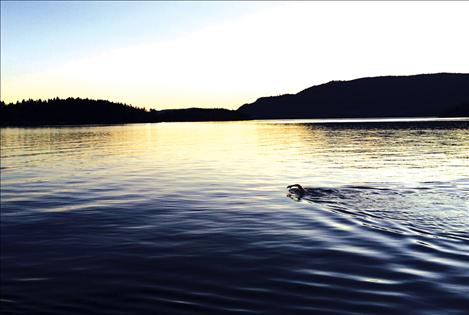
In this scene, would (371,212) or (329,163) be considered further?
(329,163)

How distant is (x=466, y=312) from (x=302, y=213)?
11.9 m

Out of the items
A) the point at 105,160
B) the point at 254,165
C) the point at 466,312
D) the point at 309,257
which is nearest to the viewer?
the point at 466,312

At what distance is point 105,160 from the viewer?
5262cm

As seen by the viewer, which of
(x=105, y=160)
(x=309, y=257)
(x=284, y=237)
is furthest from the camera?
(x=105, y=160)

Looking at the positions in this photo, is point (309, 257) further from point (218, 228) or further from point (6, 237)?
point (6, 237)

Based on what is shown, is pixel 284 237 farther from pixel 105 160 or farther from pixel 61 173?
pixel 105 160

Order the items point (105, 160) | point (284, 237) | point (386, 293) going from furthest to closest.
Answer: point (105, 160) → point (284, 237) → point (386, 293)

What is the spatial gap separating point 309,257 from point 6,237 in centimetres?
1265

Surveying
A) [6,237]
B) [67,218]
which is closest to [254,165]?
[67,218]

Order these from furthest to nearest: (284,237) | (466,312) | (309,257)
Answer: (284,237) → (309,257) → (466,312)

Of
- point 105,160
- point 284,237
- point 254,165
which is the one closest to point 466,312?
point 284,237

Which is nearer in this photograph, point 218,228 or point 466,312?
point 466,312

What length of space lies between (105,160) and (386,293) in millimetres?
46906

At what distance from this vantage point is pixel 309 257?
1389cm
